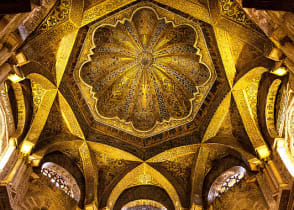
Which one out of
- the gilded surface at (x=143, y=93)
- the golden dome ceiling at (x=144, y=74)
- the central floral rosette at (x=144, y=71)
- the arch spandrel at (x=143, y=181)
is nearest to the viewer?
the gilded surface at (x=143, y=93)

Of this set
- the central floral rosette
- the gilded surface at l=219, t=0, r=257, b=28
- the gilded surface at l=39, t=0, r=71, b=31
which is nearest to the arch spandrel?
the central floral rosette

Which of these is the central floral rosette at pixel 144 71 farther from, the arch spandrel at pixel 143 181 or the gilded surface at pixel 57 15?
the gilded surface at pixel 57 15

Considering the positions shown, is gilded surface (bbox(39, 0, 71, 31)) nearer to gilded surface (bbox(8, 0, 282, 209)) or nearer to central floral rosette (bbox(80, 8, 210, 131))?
gilded surface (bbox(8, 0, 282, 209))

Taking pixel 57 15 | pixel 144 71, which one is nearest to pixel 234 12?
pixel 57 15

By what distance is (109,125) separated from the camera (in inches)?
466

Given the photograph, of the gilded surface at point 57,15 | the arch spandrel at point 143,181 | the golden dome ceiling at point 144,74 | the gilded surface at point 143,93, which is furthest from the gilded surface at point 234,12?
the arch spandrel at point 143,181

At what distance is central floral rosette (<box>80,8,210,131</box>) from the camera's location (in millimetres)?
11609

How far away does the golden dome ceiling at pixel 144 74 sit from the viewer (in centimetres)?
1138

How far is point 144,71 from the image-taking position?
1313 centimetres

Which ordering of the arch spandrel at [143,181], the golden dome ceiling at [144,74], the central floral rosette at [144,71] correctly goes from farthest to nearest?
the central floral rosette at [144,71]
the golden dome ceiling at [144,74]
the arch spandrel at [143,181]

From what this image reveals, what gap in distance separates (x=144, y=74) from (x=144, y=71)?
0.12m

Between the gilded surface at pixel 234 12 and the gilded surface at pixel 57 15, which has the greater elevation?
the gilded surface at pixel 234 12

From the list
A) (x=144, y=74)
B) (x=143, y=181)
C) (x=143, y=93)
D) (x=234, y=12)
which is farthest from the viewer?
(x=144, y=74)

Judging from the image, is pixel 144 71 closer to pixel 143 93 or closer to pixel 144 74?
pixel 144 74
